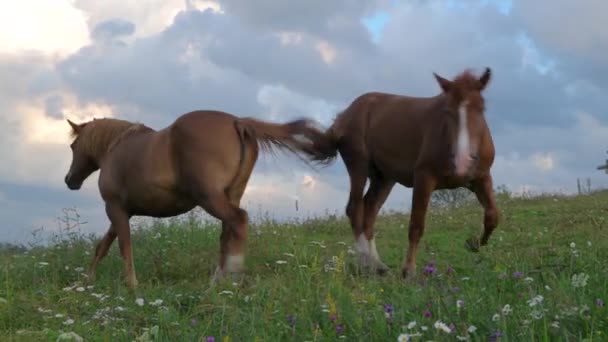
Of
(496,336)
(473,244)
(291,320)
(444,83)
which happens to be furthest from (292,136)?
(496,336)

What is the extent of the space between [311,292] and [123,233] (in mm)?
3618

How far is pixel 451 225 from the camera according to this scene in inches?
474

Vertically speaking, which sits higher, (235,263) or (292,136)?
(292,136)

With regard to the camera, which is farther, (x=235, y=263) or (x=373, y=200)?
(x=373, y=200)

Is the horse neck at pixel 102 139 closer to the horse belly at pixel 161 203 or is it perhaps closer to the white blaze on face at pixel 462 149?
the horse belly at pixel 161 203

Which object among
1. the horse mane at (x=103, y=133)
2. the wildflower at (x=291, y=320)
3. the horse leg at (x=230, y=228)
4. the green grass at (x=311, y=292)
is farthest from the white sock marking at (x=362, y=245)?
the wildflower at (x=291, y=320)

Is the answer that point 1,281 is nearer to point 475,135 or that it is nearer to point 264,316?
point 264,316

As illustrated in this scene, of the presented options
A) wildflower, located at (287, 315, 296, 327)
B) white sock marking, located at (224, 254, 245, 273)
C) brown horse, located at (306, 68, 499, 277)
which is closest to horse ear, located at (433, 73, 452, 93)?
brown horse, located at (306, 68, 499, 277)

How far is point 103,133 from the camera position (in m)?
9.33

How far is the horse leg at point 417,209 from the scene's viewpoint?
7.59 metres

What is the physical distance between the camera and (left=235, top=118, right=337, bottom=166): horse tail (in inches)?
314

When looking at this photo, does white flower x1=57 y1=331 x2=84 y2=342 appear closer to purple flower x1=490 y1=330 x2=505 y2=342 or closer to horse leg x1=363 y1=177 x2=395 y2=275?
purple flower x1=490 y1=330 x2=505 y2=342

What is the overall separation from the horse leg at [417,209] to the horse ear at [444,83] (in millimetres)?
895

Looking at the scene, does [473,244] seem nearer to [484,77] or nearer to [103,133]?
[484,77]
